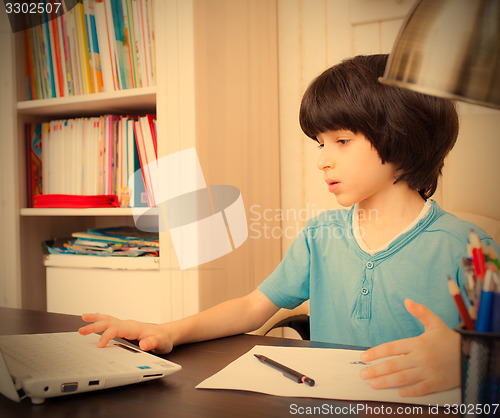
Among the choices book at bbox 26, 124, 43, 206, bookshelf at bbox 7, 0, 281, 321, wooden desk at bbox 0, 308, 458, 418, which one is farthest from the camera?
book at bbox 26, 124, 43, 206

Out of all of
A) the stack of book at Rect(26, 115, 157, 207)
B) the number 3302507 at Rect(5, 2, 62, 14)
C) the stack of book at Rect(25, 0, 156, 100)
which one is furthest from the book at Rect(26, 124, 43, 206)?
the number 3302507 at Rect(5, 2, 62, 14)

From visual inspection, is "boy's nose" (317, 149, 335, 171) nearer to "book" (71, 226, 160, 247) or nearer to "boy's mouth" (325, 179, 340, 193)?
"boy's mouth" (325, 179, 340, 193)

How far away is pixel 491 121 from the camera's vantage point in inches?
52.5

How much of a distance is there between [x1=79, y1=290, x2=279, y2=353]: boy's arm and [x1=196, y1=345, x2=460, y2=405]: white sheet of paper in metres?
0.12

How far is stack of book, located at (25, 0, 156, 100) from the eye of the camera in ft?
4.77

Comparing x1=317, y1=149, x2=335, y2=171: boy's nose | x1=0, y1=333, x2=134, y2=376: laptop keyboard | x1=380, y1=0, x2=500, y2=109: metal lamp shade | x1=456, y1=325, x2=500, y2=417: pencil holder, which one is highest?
x1=380, y1=0, x2=500, y2=109: metal lamp shade

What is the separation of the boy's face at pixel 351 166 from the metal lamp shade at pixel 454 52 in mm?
465

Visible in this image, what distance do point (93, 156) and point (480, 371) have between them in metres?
1.43

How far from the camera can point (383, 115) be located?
0.89m

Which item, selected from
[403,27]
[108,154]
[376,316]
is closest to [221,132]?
[108,154]

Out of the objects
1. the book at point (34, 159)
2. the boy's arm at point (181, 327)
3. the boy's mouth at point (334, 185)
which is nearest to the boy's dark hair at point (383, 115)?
the boy's mouth at point (334, 185)

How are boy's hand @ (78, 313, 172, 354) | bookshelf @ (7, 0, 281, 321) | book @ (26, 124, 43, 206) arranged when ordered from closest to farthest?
boy's hand @ (78, 313, 172, 354)
bookshelf @ (7, 0, 281, 321)
book @ (26, 124, 43, 206)

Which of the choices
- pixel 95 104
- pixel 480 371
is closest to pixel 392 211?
pixel 480 371

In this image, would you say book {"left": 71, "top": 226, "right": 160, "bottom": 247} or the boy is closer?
the boy
